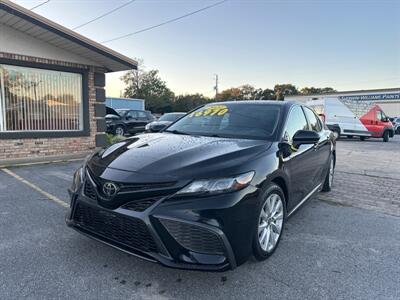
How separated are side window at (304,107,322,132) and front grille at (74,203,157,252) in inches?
124

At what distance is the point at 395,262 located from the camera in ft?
9.66

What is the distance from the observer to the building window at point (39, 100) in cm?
772

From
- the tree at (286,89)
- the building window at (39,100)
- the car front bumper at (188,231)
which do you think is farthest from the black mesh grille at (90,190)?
the tree at (286,89)

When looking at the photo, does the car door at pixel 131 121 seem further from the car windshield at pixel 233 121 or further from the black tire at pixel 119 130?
the car windshield at pixel 233 121

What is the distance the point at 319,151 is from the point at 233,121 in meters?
1.53

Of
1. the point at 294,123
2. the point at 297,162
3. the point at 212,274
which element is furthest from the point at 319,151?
the point at 212,274

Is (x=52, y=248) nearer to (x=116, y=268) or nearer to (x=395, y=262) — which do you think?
(x=116, y=268)

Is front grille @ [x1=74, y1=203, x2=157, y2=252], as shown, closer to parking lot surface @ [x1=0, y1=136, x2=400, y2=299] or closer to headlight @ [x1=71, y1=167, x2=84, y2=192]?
headlight @ [x1=71, y1=167, x2=84, y2=192]

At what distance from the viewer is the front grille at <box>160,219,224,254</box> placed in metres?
2.22

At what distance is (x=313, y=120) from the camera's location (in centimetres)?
478

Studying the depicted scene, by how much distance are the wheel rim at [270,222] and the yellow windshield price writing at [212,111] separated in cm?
144

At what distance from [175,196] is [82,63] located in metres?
7.74

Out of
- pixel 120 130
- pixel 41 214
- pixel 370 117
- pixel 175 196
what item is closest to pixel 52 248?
pixel 41 214

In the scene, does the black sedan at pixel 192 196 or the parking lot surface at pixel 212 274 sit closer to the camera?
the black sedan at pixel 192 196
